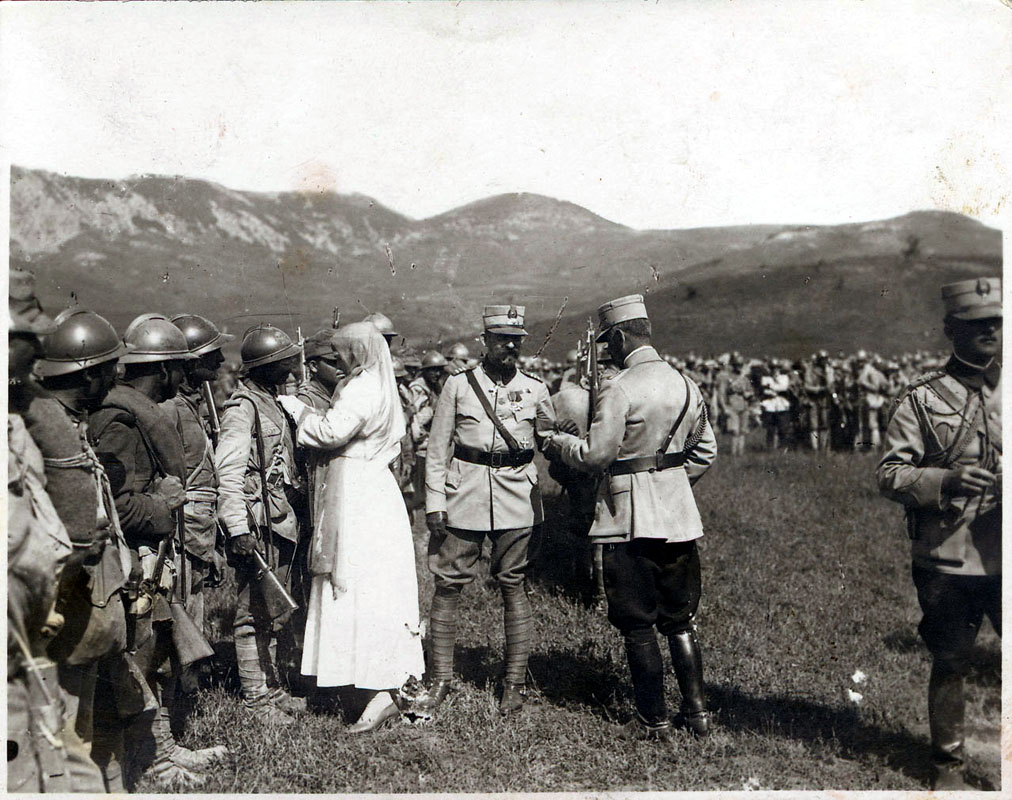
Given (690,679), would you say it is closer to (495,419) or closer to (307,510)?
(495,419)

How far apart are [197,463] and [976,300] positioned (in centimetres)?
421

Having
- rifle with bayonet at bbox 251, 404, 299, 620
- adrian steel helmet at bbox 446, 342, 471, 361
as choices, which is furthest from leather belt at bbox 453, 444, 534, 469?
adrian steel helmet at bbox 446, 342, 471, 361

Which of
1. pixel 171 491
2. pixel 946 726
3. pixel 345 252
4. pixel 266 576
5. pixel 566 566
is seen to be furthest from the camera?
pixel 566 566

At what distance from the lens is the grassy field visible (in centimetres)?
450

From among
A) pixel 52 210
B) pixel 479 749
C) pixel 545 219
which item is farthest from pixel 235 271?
pixel 479 749

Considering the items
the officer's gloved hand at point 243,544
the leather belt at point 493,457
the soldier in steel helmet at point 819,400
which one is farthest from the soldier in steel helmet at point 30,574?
the soldier in steel helmet at point 819,400

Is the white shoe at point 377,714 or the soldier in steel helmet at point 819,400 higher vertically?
the soldier in steel helmet at point 819,400

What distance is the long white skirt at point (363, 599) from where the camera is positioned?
4.94m

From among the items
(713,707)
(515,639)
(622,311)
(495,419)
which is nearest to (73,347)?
(495,419)

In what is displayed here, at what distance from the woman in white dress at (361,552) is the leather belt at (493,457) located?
0.56 metres

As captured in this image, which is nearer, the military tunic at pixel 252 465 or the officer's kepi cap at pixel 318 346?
the military tunic at pixel 252 465

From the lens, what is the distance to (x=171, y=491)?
438cm

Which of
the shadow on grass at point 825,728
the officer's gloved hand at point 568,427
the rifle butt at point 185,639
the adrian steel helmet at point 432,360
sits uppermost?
the adrian steel helmet at point 432,360

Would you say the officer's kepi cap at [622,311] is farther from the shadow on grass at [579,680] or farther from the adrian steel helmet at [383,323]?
the shadow on grass at [579,680]
